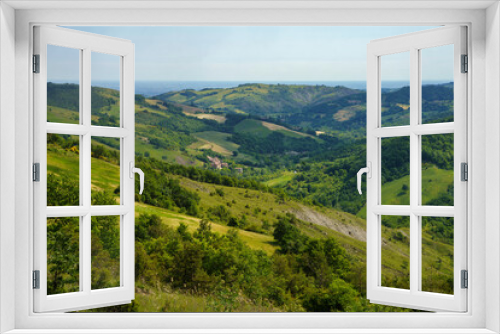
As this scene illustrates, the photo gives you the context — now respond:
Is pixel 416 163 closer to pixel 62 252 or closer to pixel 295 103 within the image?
pixel 62 252

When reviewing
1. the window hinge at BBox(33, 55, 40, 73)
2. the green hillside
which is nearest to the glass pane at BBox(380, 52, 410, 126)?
the green hillside

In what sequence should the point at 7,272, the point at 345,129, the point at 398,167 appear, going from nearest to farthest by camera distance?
the point at 7,272 → the point at 398,167 → the point at 345,129

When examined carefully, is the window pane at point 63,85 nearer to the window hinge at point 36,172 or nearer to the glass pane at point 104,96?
the glass pane at point 104,96

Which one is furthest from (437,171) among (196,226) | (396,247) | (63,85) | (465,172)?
(63,85)

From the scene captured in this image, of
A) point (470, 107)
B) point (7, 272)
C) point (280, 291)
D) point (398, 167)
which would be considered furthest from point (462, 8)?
point (280, 291)

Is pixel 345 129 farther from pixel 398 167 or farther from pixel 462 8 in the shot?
pixel 462 8

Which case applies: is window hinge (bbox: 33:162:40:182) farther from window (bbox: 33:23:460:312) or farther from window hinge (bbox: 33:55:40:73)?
window (bbox: 33:23:460:312)
